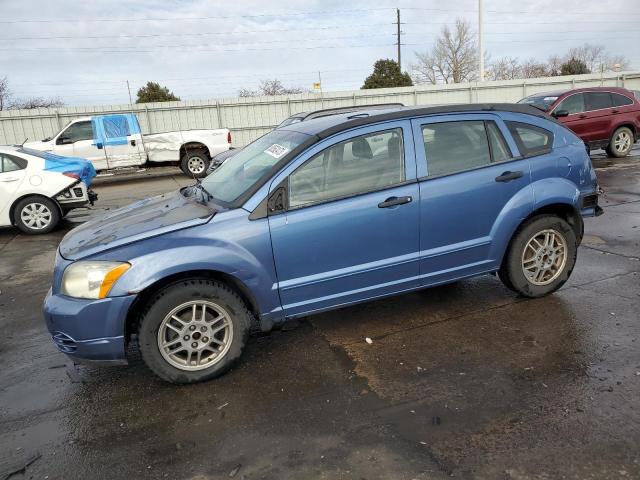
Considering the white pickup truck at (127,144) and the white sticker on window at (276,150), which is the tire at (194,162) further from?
the white sticker on window at (276,150)

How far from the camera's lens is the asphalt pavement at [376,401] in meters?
2.69

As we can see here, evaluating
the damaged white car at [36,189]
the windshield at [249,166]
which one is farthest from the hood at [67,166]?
the windshield at [249,166]

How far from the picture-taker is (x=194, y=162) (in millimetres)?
16297

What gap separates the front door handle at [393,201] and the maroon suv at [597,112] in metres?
10.8

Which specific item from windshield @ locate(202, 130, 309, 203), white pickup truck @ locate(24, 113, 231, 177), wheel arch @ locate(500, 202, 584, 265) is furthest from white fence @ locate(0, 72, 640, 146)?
wheel arch @ locate(500, 202, 584, 265)

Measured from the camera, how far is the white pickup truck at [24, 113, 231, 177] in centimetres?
1531

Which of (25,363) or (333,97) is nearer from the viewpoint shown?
(25,363)

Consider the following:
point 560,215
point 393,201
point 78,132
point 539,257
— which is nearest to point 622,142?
point 560,215

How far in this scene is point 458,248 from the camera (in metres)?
4.12

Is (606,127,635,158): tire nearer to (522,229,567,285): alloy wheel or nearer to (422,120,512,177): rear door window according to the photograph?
(522,229,567,285): alloy wheel

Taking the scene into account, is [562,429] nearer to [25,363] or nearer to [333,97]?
[25,363]

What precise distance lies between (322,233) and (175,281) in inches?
42.0

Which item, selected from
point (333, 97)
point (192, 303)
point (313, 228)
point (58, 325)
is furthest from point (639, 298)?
point (333, 97)

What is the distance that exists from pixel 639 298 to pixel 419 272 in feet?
6.87
